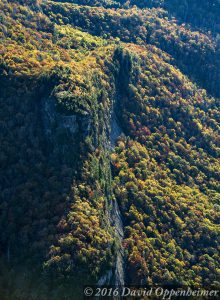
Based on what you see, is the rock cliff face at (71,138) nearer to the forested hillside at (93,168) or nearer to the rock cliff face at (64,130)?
the rock cliff face at (64,130)

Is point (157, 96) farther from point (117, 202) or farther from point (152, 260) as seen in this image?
point (152, 260)

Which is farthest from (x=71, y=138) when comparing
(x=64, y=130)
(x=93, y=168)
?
(x=93, y=168)

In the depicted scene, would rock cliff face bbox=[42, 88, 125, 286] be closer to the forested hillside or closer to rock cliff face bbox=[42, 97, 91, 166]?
rock cliff face bbox=[42, 97, 91, 166]

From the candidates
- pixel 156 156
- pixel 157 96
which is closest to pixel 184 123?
pixel 157 96

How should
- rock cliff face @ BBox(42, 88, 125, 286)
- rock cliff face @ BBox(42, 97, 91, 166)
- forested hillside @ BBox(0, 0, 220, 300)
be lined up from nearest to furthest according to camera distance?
forested hillside @ BBox(0, 0, 220, 300), rock cliff face @ BBox(42, 88, 125, 286), rock cliff face @ BBox(42, 97, 91, 166)

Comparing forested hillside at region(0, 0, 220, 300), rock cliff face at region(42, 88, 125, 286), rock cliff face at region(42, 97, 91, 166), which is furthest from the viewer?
rock cliff face at region(42, 97, 91, 166)

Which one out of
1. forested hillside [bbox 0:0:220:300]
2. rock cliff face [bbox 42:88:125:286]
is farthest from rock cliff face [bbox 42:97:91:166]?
forested hillside [bbox 0:0:220:300]

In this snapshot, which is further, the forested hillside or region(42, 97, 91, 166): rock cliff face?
region(42, 97, 91, 166): rock cliff face

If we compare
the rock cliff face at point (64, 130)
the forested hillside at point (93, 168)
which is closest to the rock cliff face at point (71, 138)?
the rock cliff face at point (64, 130)

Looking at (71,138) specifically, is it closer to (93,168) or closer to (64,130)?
(64,130)
